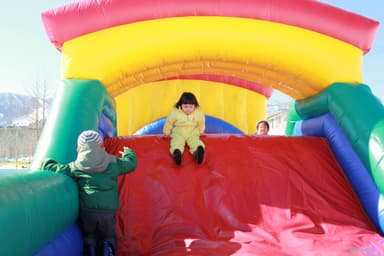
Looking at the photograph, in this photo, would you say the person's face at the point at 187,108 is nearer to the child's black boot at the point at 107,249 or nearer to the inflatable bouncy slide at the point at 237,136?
the inflatable bouncy slide at the point at 237,136

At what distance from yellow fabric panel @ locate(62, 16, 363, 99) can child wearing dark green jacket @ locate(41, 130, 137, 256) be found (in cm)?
116

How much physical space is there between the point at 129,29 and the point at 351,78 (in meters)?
1.93

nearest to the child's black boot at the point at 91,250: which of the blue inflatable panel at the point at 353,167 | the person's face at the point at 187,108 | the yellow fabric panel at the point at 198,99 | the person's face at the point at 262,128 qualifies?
the person's face at the point at 187,108

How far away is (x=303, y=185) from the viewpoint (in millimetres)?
2936

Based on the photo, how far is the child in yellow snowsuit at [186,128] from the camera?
2.99m

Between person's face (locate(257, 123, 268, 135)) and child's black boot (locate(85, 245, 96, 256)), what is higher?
person's face (locate(257, 123, 268, 135))

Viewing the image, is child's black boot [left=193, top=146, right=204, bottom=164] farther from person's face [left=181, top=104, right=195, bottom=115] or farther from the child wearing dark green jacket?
the child wearing dark green jacket

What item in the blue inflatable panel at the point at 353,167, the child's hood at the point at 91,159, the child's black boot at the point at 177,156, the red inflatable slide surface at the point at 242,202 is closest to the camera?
the child's hood at the point at 91,159

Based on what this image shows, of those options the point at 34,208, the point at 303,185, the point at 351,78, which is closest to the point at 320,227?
the point at 303,185

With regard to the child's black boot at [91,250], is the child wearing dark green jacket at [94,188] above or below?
above

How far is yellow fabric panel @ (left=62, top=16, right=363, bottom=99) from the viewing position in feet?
10.6

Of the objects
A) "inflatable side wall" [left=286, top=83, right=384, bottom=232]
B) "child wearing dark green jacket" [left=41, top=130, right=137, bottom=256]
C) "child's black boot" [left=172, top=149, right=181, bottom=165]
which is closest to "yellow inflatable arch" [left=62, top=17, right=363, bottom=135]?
"inflatable side wall" [left=286, top=83, right=384, bottom=232]

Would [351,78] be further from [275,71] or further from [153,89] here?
[153,89]

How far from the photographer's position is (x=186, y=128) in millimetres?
3166
